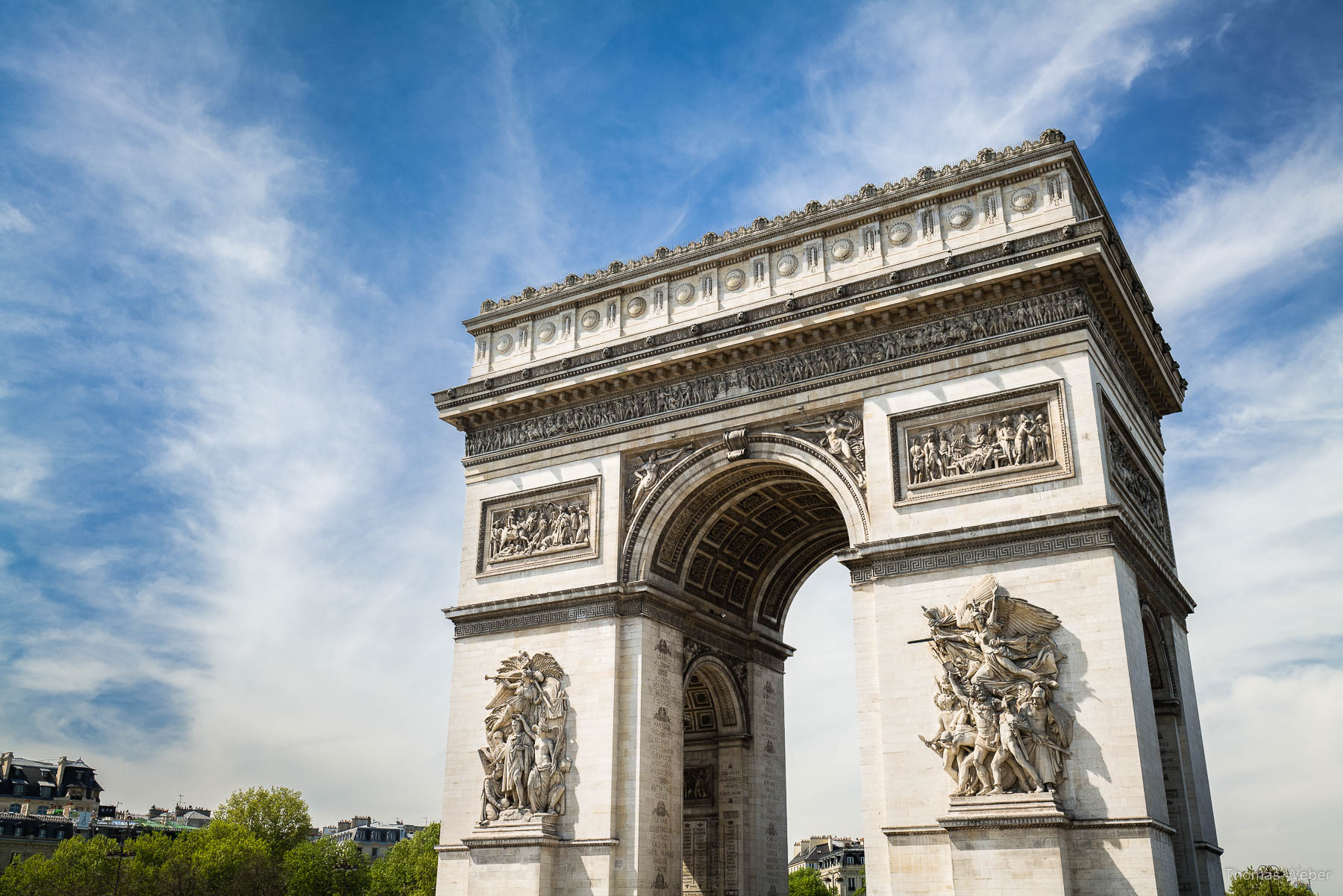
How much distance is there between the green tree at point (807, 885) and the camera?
7325cm

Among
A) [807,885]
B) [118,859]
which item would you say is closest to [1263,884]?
[807,885]

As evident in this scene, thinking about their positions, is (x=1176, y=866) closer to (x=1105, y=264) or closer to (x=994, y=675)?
(x=994, y=675)

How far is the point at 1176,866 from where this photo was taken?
67.3ft

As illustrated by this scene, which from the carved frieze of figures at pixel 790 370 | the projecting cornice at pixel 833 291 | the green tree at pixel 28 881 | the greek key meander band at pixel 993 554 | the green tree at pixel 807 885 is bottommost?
the green tree at pixel 807 885

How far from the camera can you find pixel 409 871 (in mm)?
55812

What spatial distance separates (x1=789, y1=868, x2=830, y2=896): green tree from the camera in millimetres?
73250

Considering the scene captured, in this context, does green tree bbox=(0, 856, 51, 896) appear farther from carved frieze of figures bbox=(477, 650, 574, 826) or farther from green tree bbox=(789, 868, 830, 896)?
green tree bbox=(789, 868, 830, 896)

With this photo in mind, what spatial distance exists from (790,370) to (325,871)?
4181 centimetres

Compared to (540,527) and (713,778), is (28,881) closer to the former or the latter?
(713,778)

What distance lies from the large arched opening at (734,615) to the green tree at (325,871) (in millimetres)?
31849

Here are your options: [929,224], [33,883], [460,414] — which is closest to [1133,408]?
[929,224]

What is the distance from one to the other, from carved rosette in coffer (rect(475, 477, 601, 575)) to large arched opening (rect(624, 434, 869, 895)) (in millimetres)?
1098

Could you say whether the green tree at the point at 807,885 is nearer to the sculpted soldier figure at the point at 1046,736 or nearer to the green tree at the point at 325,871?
the green tree at the point at 325,871

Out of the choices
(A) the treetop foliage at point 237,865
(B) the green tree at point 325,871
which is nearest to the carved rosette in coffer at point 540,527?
(A) the treetop foliage at point 237,865
